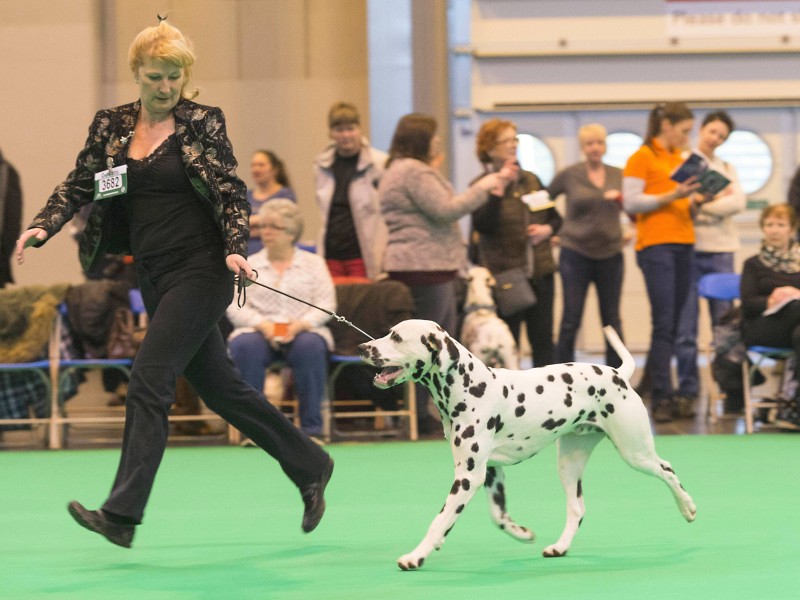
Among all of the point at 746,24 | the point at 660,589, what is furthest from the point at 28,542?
the point at 746,24

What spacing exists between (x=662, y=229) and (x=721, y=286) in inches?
22.7

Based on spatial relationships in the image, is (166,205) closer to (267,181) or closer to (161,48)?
(161,48)

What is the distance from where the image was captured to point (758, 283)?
7.60 meters

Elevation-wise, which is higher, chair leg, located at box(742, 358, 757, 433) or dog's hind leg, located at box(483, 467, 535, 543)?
dog's hind leg, located at box(483, 467, 535, 543)

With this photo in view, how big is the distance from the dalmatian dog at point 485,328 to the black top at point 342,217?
764mm

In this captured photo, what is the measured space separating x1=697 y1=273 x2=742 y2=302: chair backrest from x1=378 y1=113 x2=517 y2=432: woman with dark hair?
1.44 m

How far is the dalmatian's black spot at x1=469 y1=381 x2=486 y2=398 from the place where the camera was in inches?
153

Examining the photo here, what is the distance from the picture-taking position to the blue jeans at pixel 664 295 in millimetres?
7766

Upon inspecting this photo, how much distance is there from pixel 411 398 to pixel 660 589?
4004 millimetres

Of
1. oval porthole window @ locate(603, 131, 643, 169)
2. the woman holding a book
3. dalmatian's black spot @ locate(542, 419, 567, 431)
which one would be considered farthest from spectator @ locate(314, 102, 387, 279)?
oval porthole window @ locate(603, 131, 643, 169)

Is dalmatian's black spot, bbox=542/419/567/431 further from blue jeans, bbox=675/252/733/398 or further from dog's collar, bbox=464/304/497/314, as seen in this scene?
blue jeans, bbox=675/252/733/398

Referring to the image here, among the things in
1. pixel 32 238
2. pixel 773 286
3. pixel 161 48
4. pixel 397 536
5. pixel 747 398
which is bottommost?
pixel 747 398

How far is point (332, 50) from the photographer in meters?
11.5

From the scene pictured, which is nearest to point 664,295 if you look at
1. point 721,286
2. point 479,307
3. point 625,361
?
point 721,286
